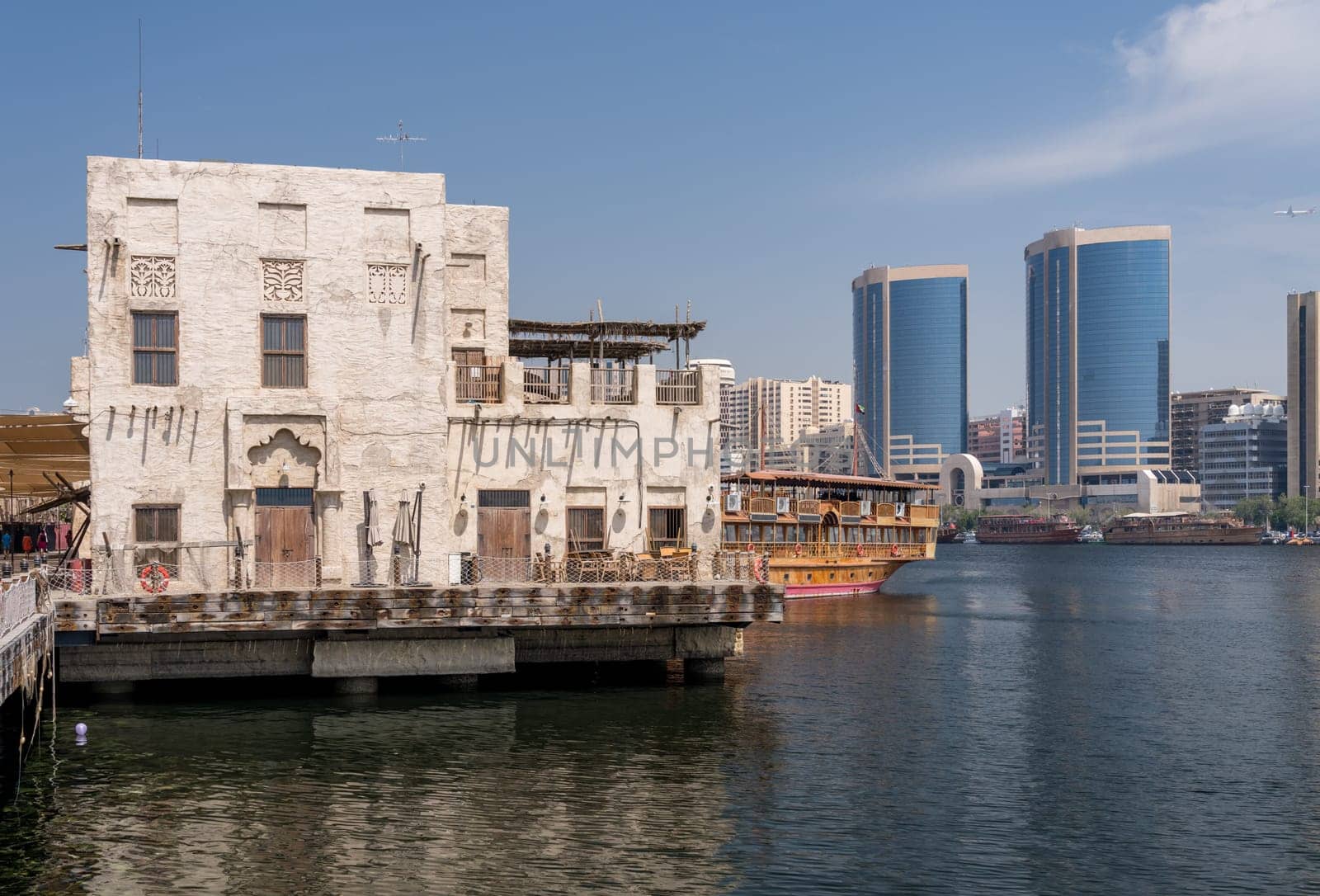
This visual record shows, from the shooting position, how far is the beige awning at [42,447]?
38562 millimetres

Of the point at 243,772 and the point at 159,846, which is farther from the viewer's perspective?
the point at 243,772

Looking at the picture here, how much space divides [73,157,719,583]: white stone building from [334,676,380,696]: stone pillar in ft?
12.0

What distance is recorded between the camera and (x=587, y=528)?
1719 inches

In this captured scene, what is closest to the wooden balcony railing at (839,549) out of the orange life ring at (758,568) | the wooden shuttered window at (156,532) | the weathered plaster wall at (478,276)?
the weathered plaster wall at (478,276)

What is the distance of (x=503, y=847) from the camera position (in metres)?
24.3

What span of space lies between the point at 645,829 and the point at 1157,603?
76.3 meters

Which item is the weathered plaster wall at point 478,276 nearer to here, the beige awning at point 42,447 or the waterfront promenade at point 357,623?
the beige awning at point 42,447

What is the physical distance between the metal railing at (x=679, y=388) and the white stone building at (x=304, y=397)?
192cm

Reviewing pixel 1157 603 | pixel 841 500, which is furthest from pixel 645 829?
pixel 1157 603

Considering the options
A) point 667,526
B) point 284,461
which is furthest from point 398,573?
point 667,526

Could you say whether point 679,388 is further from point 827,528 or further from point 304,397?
point 827,528

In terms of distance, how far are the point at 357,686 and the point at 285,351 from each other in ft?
34.3

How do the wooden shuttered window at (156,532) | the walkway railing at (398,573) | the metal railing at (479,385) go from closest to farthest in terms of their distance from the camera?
1. the walkway railing at (398,573)
2. the wooden shuttered window at (156,532)
3. the metal railing at (479,385)

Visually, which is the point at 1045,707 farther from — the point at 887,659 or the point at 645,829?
the point at 645,829
